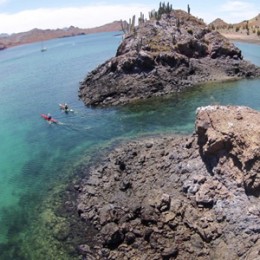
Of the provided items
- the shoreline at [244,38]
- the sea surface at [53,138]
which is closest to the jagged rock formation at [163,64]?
the sea surface at [53,138]

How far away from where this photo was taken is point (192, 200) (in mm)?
32438

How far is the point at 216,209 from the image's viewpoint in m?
30.4

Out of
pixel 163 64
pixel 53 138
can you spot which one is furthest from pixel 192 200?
pixel 163 64

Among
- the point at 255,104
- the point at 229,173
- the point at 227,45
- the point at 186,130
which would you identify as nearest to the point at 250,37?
the point at 227,45

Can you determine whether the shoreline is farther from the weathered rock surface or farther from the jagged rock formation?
Result: the weathered rock surface

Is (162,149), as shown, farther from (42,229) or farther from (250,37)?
(250,37)

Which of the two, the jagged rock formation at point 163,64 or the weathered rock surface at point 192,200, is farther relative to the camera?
the jagged rock formation at point 163,64

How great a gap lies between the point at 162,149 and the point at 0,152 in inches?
980

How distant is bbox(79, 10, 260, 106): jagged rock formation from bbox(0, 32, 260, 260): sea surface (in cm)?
422

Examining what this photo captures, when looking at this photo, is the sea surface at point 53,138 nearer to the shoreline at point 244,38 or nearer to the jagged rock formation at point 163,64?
the jagged rock formation at point 163,64

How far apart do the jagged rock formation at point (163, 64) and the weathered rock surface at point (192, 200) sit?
33.8 meters

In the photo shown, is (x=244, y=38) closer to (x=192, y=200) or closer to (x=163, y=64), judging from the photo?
(x=163, y=64)

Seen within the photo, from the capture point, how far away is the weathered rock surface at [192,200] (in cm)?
2814

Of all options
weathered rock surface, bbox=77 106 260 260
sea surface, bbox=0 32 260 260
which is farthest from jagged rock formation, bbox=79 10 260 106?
weathered rock surface, bbox=77 106 260 260
